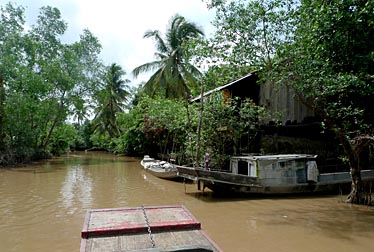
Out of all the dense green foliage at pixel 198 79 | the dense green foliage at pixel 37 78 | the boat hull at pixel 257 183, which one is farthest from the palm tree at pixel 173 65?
the boat hull at pixel 257 183

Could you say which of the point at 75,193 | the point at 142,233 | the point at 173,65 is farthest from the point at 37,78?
the point at 142,233

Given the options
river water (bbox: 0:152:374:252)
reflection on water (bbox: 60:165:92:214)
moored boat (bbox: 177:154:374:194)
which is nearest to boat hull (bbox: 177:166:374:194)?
moored boat (bbox: 177:154:374:194)

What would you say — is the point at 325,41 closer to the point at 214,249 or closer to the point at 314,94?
the point at 314,94

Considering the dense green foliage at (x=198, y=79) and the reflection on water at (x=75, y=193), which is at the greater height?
the dense green foliage at (x=198, y=79)

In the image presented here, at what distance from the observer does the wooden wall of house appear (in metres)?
15.1

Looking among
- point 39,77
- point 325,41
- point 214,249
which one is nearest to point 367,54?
point 325,41

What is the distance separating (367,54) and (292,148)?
811 centimetres

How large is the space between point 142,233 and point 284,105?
42.7 feet

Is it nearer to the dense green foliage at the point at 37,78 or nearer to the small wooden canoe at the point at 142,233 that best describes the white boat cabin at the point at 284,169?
the small wooden canoe at the point at 142,233

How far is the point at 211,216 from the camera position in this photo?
350 inches

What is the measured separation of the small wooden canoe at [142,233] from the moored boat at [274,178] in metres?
6.23

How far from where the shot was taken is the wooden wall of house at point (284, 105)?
49.6 ft

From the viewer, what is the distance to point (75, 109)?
96.8 feet

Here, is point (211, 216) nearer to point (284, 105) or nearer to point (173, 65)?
point (284, 105)
